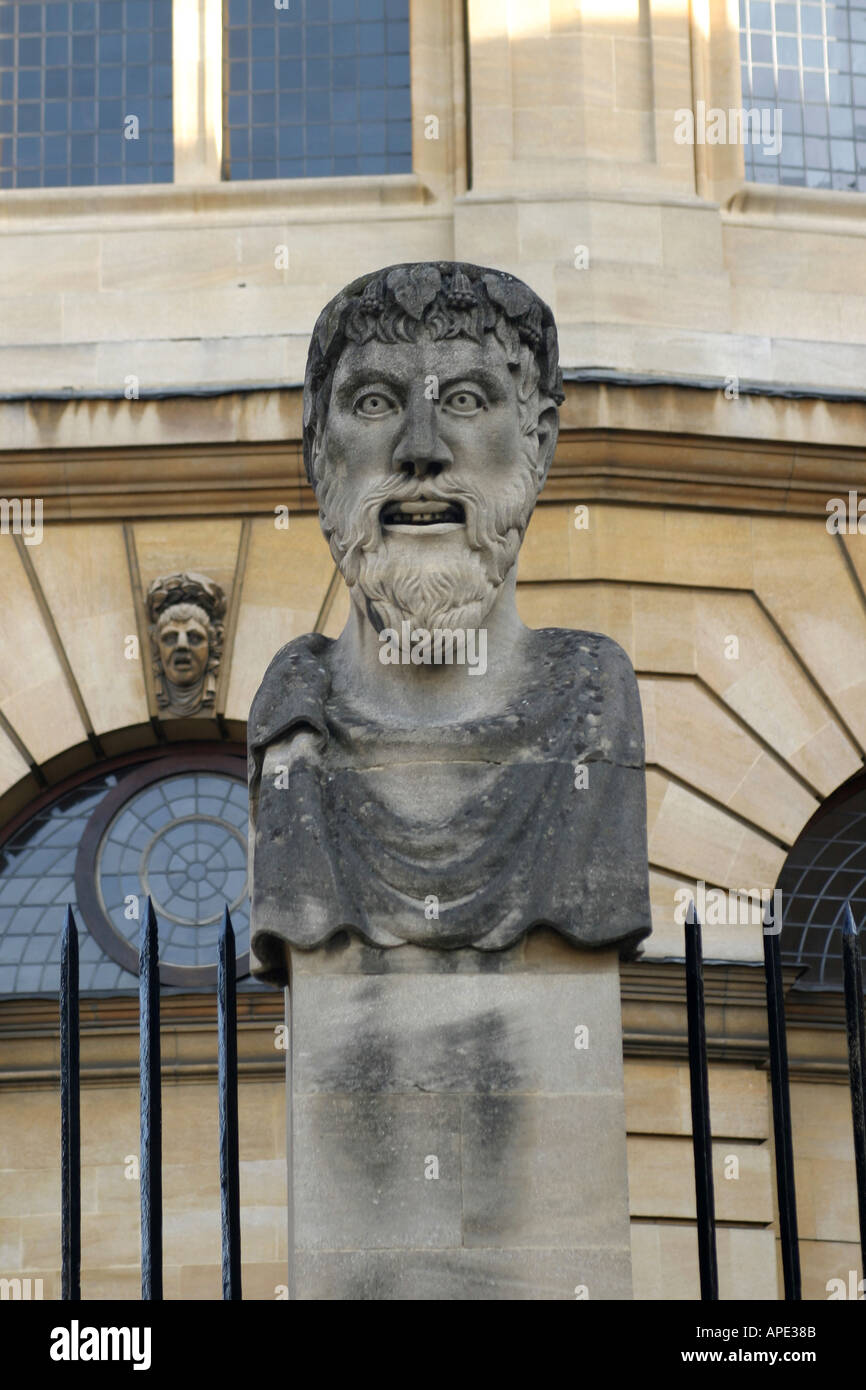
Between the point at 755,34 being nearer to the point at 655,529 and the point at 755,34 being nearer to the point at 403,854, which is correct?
the point at 655,529

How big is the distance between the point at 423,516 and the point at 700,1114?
177 centimetres

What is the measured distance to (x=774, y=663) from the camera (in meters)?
19.7

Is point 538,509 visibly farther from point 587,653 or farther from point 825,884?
point 587,653

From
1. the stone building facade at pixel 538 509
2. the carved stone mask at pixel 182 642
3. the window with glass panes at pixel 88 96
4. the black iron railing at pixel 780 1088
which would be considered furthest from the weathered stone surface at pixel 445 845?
the window with glass panes at pixel 88 96

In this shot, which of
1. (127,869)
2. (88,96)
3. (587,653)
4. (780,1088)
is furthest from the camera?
(88,96)

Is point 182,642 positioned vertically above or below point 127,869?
above

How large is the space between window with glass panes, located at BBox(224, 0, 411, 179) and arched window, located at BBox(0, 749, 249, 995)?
4030mm

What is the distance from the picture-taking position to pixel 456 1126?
26.5 ft

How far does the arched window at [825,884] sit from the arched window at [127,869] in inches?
132

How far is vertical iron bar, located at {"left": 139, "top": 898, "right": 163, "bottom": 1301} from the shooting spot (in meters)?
8.19

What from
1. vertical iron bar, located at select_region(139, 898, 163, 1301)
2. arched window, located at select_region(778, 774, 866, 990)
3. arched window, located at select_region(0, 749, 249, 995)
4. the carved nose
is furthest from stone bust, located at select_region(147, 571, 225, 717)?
vertical iron bar, located at select_region(139, 898, 163, 1301)

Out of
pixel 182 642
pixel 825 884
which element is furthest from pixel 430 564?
pixel 825 884
